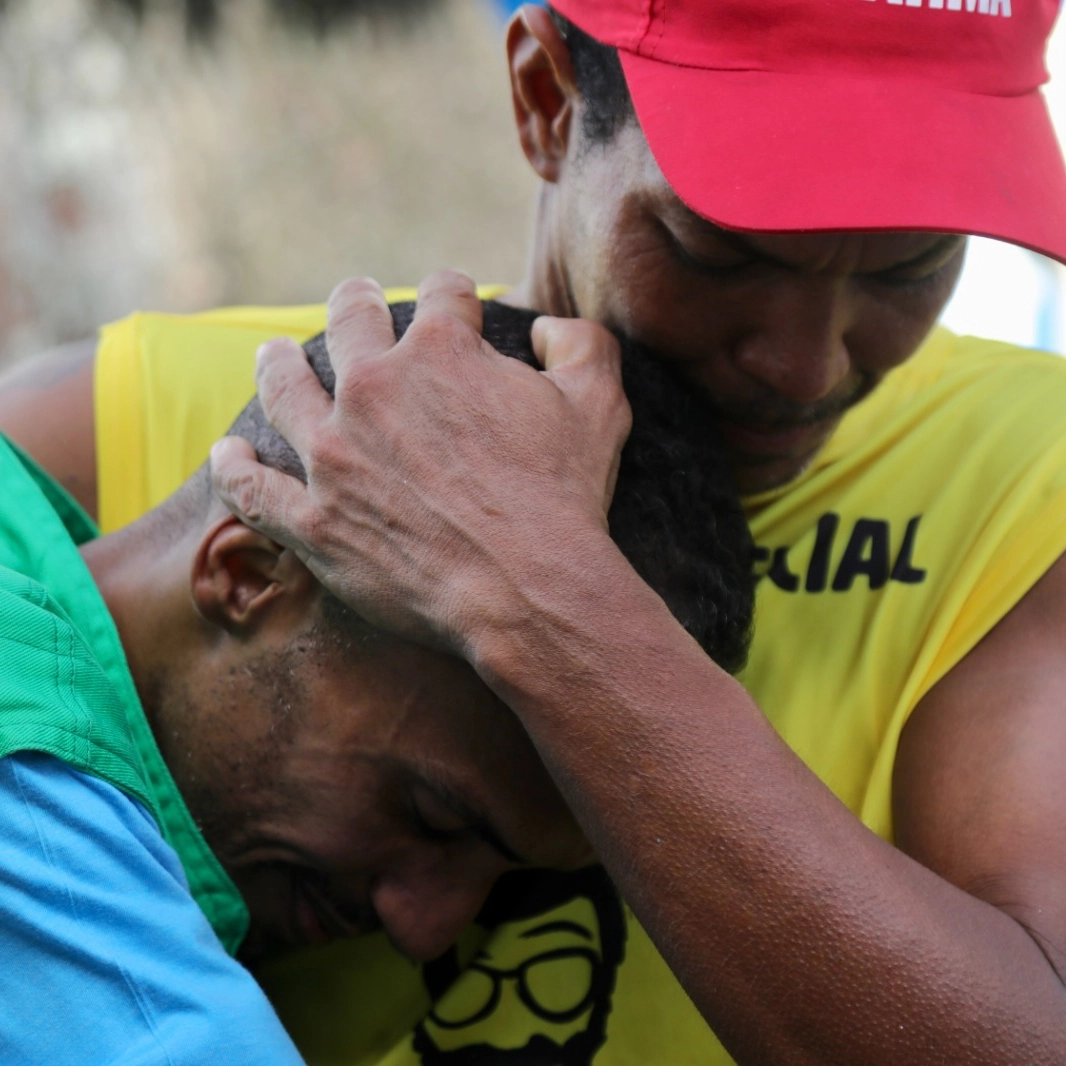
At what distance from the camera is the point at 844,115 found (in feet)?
6.39

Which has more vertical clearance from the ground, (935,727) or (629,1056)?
(935,727)

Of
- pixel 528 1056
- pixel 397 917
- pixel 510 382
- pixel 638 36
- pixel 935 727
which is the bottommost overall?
pixel 528 1056

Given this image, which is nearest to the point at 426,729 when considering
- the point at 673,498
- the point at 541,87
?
the point at 673,498

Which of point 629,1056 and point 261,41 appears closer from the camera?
point 629,1056

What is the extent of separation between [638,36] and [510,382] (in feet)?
1.83

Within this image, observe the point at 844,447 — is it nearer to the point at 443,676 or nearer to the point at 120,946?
the point at 443,676

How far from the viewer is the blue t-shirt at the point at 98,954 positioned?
1.50 metres

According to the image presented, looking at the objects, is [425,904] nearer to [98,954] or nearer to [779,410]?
[98,954]

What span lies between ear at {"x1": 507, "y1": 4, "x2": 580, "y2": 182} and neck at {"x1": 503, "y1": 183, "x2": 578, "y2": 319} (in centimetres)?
9

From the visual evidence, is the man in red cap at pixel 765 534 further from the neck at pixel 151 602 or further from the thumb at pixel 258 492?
the neck at pixel 151 602

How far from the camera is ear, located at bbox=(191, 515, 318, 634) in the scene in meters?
1.97

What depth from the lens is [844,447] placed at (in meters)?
2.47

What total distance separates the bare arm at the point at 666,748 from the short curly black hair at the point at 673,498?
0.23 feet

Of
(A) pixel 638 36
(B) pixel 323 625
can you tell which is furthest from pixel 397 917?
(A) pixel 638 36
